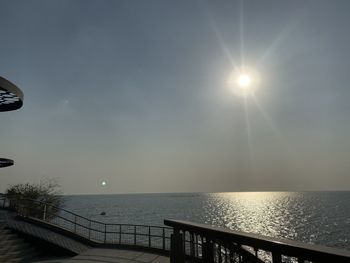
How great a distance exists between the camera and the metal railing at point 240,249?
2.26m

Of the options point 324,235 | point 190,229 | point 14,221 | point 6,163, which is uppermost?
Result: point 6,163

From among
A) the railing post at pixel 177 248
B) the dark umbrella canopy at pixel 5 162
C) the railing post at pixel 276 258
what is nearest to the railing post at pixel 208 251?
the railing post at pixel 177 248

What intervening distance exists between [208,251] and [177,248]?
1.20 m

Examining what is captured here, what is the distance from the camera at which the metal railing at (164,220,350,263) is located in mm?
2264

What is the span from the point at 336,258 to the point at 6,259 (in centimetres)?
1551

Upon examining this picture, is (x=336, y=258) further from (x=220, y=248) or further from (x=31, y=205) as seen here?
(x=31, y=205)

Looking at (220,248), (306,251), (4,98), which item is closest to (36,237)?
(4,98)

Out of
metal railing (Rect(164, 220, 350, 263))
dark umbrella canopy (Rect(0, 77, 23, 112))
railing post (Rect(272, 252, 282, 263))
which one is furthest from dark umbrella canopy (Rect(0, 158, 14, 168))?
railing post (Rect(272, 252, 282, 263))

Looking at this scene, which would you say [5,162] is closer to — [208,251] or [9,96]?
[9,96]

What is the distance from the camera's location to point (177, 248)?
16.5ft

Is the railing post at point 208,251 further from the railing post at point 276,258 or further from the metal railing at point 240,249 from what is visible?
the railing post at point 276,258

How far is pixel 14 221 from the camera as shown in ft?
62.6

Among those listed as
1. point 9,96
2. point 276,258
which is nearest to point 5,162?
point 9,96

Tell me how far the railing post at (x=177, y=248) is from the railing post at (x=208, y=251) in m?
1.00
